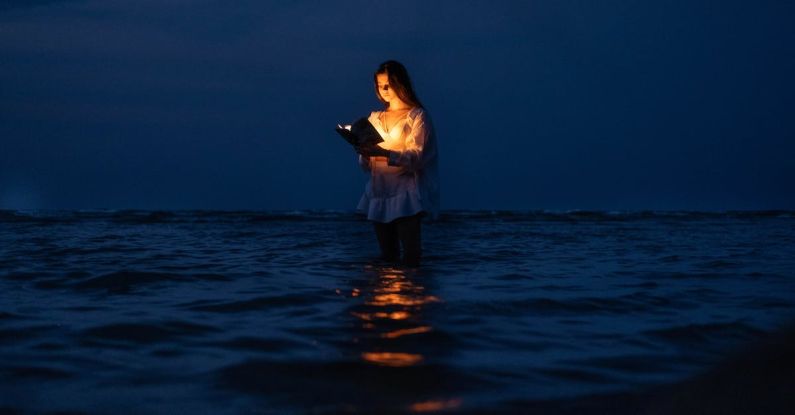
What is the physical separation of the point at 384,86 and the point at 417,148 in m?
→ 0.62

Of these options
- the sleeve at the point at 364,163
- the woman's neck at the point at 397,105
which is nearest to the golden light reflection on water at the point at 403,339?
the sleeve at the point at 364,163

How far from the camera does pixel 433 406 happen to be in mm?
2023

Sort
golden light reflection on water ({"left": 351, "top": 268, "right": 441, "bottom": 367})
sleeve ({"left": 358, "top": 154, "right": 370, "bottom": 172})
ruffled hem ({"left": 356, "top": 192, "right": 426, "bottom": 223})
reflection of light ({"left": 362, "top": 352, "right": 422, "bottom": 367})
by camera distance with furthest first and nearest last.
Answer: sleeve ({"left": 358, "top": 154, "right": 370, "bottom": 172}), ruffled hem ({"left": 356, "top": 192, "right": 426, "bottom": 223}), golden light reflection on water ({"left": 351, "top": 268, "right": 441, "bottom": 367}), reflection of light ({"left": 362, "top": 352, "right": 422, "bottom": 367})

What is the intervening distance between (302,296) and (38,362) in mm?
1925

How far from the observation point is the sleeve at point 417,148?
5445mm

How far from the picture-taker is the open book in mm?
5305

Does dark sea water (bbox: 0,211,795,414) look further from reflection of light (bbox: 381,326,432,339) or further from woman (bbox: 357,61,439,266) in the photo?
woman (bbox: 357,61,439,266)

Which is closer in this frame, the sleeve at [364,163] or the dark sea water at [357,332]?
the dark sea water at [357,332]

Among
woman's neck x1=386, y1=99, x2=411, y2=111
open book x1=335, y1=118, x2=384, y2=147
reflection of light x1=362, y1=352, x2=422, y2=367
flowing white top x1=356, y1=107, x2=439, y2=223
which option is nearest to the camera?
reflection of light x1=362, y1=352, x2=422, y2=367

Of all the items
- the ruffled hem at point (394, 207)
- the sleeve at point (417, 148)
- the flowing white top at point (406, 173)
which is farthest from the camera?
the ruffled hem at point (394, 207)

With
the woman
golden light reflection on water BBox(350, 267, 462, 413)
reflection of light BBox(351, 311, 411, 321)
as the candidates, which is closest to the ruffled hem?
the woman

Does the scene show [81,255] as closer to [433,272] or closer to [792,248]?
[433,272]

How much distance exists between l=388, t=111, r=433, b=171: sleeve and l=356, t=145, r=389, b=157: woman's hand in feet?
0.18

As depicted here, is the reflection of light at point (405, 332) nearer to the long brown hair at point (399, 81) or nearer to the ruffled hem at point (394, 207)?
the ruffled hem at point (394, 207)
